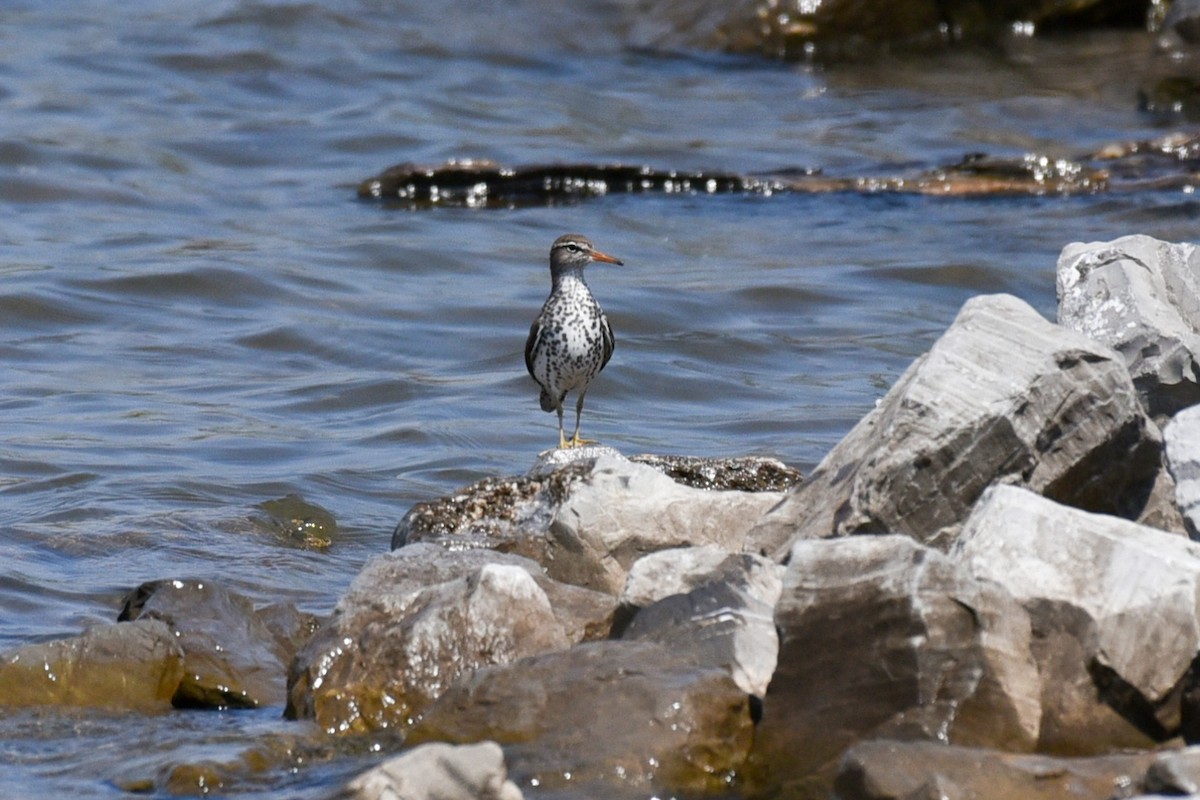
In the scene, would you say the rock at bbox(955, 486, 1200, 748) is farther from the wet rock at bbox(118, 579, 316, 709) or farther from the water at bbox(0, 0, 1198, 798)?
the wet rock at bbox(118, 579, 316, 709)

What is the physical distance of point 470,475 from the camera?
8.93 m

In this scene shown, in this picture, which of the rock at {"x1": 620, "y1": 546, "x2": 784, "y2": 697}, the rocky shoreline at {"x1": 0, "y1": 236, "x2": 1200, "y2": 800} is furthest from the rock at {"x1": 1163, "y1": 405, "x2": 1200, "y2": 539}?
the rock at {"x1": 620, "y1": 546, "x2": 784, "y2": 697}

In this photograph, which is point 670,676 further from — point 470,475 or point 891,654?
point 470,475

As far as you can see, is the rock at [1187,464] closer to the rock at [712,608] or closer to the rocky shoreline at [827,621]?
the rocky shoreline at [827,621]

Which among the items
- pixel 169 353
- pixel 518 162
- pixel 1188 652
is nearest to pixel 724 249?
pixel 518 162

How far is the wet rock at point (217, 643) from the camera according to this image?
18.0ft

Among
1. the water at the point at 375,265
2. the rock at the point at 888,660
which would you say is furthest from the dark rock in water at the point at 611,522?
the rock at the point at 888,660

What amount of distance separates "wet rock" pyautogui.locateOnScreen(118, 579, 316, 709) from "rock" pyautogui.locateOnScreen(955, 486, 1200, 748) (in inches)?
90.1

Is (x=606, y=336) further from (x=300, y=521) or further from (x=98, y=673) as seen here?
(x=98, y=673)

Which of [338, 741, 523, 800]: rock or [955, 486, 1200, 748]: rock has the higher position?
[955, 486, 1200, 748]: rock

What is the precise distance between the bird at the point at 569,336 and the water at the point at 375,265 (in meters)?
0.69

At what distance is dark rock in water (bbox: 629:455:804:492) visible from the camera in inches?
270

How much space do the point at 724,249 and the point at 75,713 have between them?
869cm

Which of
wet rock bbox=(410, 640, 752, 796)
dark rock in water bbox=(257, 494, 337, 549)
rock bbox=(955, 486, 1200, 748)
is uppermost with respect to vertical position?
rock bbox=(955, 486, 1200, 748)
